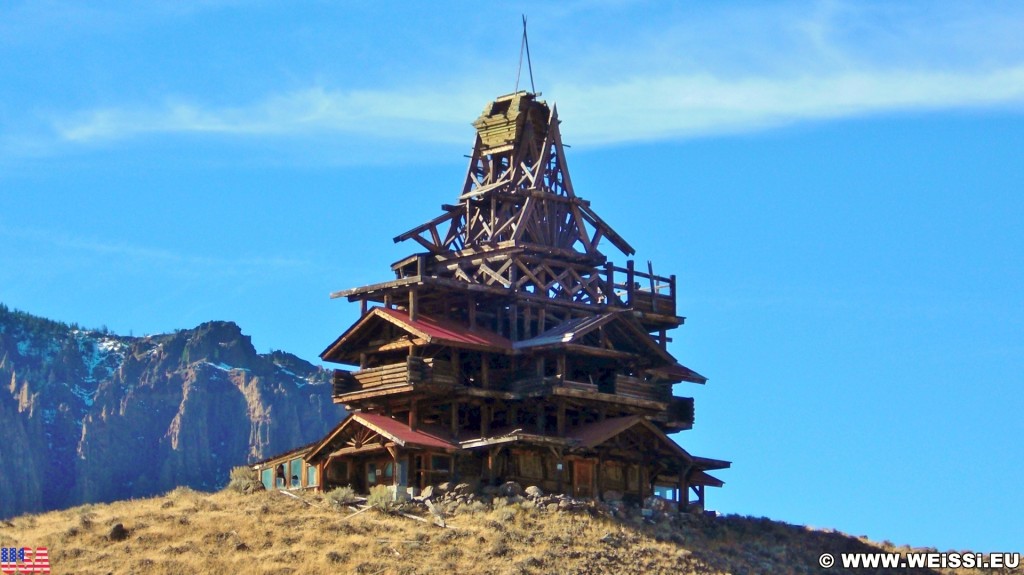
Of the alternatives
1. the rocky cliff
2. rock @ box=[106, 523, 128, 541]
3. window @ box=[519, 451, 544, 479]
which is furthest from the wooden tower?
the rocky cliff

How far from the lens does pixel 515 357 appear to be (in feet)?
323

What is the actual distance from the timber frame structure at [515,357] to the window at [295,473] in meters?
1.00

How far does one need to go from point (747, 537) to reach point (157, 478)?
78217 mm

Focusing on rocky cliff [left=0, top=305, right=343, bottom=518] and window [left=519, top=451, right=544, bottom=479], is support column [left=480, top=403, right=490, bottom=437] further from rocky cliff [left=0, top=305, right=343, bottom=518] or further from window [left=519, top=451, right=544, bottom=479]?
rocky cliff [left=0, top=305, right=343, bottom=518]

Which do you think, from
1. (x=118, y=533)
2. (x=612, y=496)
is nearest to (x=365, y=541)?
(x=118, y=533)

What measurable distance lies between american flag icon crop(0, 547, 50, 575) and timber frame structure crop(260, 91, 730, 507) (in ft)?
54.9

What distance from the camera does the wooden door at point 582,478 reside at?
315ft

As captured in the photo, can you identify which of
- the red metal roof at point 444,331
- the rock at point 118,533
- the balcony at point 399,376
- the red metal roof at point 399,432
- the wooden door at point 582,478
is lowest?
the rock at point 118,533

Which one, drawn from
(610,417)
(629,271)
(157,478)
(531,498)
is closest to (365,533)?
(531,498)

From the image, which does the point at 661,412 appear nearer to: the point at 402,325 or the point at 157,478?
the point at 402,325

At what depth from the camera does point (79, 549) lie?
82.6 meters

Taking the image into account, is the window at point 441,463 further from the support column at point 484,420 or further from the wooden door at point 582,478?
the wooden door at point 582,478

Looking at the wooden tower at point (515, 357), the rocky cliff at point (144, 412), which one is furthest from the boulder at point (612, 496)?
the rocky cliff at point (144, 412)

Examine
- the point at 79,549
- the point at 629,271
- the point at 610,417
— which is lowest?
the point at 79,549
